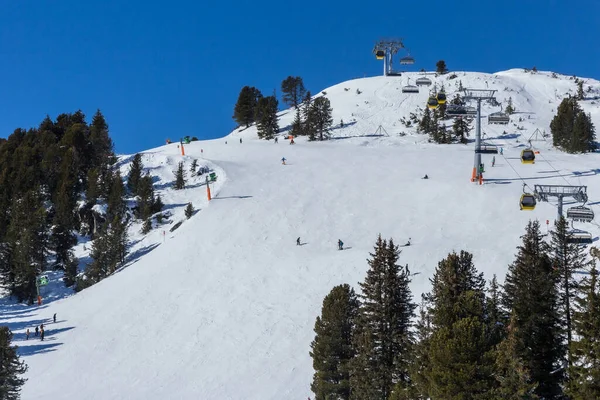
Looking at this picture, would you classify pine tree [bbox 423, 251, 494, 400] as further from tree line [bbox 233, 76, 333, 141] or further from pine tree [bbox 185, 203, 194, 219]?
tree line [bbox 233, 76, 333, 141]

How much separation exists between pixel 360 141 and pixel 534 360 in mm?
66467

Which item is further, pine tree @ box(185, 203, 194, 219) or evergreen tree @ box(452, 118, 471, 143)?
evergreen tree @ box(452, 118, 471, 143)

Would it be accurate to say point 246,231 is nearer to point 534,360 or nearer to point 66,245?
point 66,245

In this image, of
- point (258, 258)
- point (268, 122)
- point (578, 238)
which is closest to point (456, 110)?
point (258, 258)

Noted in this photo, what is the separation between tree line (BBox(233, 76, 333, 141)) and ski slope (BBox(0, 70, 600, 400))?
12.2 meters

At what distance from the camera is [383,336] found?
21.6 metres

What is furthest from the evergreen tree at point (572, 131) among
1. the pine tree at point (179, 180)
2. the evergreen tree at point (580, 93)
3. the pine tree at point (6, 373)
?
the pine tree at point (6, 373)

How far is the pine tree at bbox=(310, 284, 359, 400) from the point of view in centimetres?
2311

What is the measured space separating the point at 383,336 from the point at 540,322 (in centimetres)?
587

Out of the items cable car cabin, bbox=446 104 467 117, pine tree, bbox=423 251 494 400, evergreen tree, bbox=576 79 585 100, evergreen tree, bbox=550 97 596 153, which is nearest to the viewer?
pine tree, bbox=423 251 494 400

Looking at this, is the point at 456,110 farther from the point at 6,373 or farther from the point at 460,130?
the point at 6,373

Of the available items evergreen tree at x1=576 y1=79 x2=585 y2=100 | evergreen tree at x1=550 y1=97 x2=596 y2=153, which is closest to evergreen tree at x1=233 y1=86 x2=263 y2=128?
evergreen tree at x1=550 y1=97 x2=596 y2=153

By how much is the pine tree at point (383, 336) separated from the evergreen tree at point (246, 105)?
87.0m

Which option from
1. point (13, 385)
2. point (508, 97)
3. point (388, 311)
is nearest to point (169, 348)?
point (13, 385)
